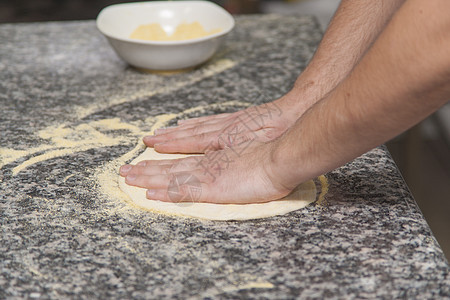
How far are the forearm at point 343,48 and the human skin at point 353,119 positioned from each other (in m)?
0.22

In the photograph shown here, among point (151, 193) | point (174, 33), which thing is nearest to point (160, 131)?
point (151, 193)

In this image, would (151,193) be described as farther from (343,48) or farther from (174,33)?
(174,33)

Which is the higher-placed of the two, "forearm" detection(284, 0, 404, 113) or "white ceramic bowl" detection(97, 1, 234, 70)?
"forearm" detection(284, 0, 404, 113)

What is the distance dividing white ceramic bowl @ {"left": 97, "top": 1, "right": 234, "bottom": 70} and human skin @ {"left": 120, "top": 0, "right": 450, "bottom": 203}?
1.62 feet

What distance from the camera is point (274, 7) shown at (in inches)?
124

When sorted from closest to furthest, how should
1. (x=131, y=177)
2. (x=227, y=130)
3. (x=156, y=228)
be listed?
(x=156, y=228) → (x=131, y=177) → (x=227, y=130)

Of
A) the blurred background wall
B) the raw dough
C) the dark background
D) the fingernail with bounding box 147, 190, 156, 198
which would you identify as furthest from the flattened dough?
the dark background

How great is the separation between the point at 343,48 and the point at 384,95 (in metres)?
0.51

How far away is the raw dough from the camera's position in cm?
174

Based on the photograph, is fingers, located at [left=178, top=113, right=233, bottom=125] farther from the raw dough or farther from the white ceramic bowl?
the raw dough

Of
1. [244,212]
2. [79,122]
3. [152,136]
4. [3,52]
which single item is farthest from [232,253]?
[3,52]

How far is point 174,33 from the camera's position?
5.79 feet

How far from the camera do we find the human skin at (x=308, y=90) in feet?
4.17

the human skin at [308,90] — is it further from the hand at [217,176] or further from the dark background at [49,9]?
the dark background at [49,9]
